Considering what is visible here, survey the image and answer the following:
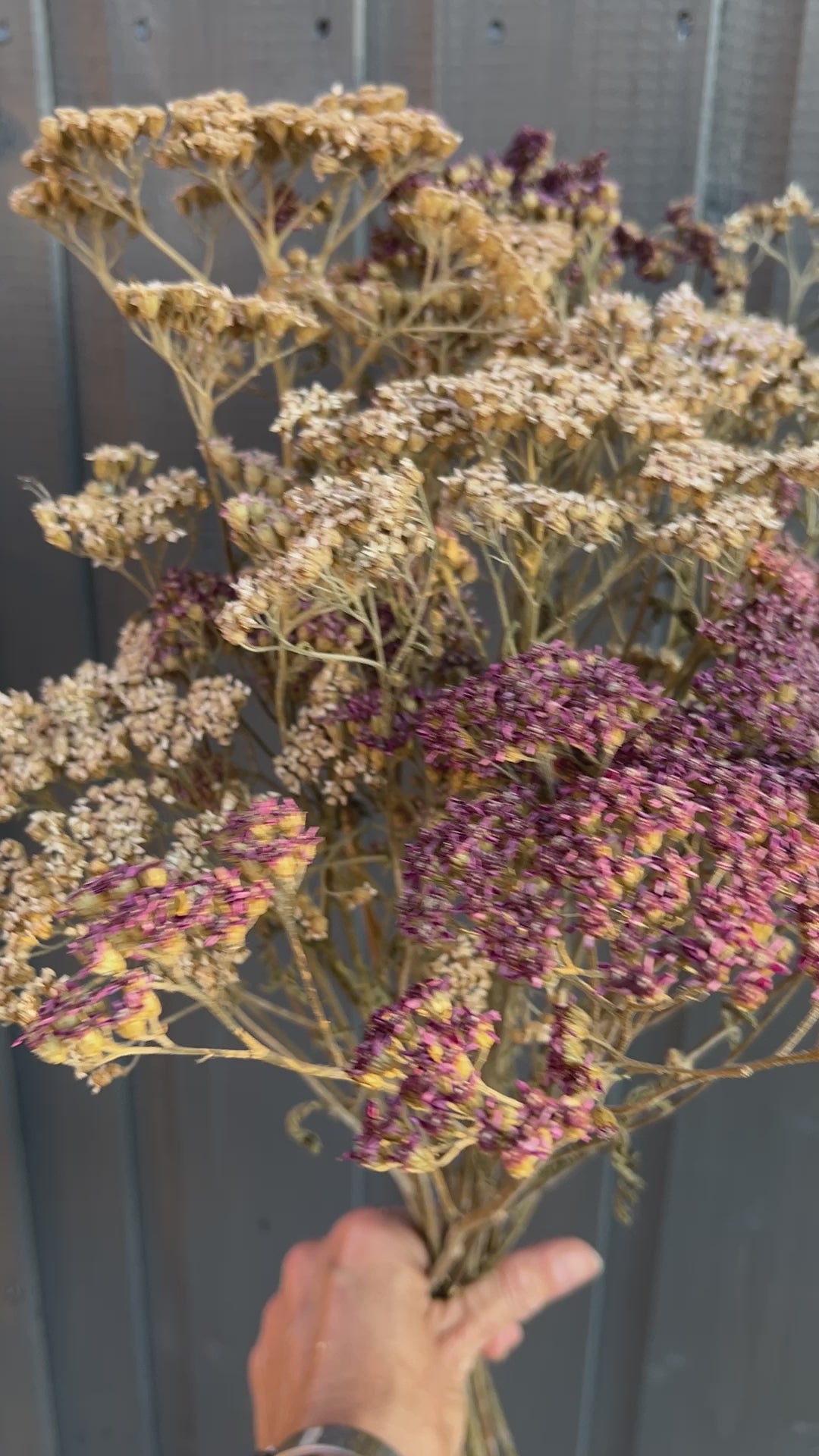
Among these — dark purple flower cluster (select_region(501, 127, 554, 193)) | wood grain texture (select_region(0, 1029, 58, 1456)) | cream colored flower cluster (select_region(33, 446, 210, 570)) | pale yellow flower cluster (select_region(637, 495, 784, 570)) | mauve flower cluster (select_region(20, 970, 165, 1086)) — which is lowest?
wood grain texture (select_region(0, 1029, 58, 1456))

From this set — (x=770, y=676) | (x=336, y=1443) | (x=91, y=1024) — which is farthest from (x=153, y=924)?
(x=336, y=1443)

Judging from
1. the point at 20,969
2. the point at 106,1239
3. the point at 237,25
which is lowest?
the point at 106,1239

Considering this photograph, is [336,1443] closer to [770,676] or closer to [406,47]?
[770,676]

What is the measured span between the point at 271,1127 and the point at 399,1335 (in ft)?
1.53

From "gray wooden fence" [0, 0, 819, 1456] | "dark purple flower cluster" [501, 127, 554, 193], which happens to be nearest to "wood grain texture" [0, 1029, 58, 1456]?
"gray wooden fence" [0, 0, 819, 1456]

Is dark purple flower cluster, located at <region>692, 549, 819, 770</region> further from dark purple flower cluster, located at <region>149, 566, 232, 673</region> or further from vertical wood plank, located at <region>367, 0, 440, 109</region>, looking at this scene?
vertical wood plank, located at <region>367, 0, 440, 109</region>

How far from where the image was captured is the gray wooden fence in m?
0.76

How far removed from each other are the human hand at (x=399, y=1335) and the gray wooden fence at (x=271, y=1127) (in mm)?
366

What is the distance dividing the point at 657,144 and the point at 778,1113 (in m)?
0.88

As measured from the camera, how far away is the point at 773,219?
0.61 m

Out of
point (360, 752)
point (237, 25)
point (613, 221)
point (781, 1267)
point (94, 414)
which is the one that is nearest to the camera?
point (360, 752)

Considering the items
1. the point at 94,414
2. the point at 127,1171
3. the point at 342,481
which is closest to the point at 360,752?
Result: the point at 342,481

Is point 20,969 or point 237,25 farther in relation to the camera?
point 237,25

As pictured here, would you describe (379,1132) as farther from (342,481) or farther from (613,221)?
(613,221)
